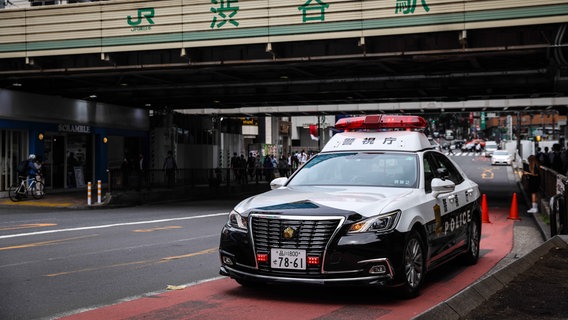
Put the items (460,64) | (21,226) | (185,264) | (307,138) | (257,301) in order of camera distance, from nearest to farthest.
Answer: (257,301)
(185,264)
(21,226)
(460,64)
(307,138)

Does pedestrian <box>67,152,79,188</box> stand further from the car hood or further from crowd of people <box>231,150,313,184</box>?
the car hood

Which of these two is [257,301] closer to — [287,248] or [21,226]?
[287,248]

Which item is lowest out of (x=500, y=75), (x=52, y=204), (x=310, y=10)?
(x=52, y=204)

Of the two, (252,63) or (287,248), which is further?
(252,63)

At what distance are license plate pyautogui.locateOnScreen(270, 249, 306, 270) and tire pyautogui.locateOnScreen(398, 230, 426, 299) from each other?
1036mm

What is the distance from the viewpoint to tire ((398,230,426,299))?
22.7 ft

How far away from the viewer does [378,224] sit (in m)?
6.71

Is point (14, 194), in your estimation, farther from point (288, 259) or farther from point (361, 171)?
point (288, 259)

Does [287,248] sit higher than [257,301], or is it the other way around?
[287,248]

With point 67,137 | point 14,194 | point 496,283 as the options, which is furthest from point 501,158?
point 496,283

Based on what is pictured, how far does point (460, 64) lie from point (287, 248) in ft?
62.5

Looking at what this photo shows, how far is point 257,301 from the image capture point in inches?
281

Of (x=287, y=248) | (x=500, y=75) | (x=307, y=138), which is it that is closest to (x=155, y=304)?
(x=287, y=248)

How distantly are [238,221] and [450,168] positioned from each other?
12.5 ft
